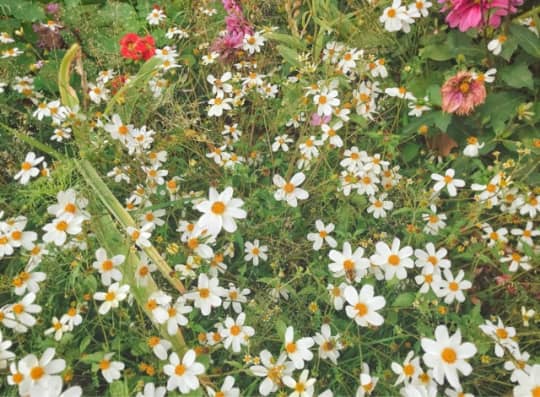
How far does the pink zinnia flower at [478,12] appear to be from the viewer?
3.93 ft

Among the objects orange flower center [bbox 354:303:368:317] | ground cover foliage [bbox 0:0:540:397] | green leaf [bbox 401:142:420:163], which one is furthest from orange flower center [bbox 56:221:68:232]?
green leaf [bbox 401:142:420:163]

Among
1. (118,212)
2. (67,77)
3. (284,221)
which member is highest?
(67,77)

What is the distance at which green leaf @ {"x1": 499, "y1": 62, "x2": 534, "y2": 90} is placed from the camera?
4.22 feet

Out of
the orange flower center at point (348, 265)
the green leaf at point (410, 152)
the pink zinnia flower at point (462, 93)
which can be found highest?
the pink zinnia flower at point (462, 93)

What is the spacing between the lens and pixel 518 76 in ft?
4.30

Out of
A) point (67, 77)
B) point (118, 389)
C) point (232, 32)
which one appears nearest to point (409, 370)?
point (118, 389)

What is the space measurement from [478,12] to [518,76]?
0.23 meters

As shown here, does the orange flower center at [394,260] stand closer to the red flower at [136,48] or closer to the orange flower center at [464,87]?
the orange flower center at [464,87]

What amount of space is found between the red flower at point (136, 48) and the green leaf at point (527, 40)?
1.11m

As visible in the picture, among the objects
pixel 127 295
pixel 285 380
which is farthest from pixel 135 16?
pixel 285 380

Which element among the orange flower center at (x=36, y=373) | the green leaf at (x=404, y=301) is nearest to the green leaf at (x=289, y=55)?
the green leaf at (x=404, y=301)

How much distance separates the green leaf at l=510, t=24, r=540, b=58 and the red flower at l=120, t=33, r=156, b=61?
3.63 ft

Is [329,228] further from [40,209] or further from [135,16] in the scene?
[135,16]

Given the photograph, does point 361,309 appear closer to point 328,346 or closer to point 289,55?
point 328,346
